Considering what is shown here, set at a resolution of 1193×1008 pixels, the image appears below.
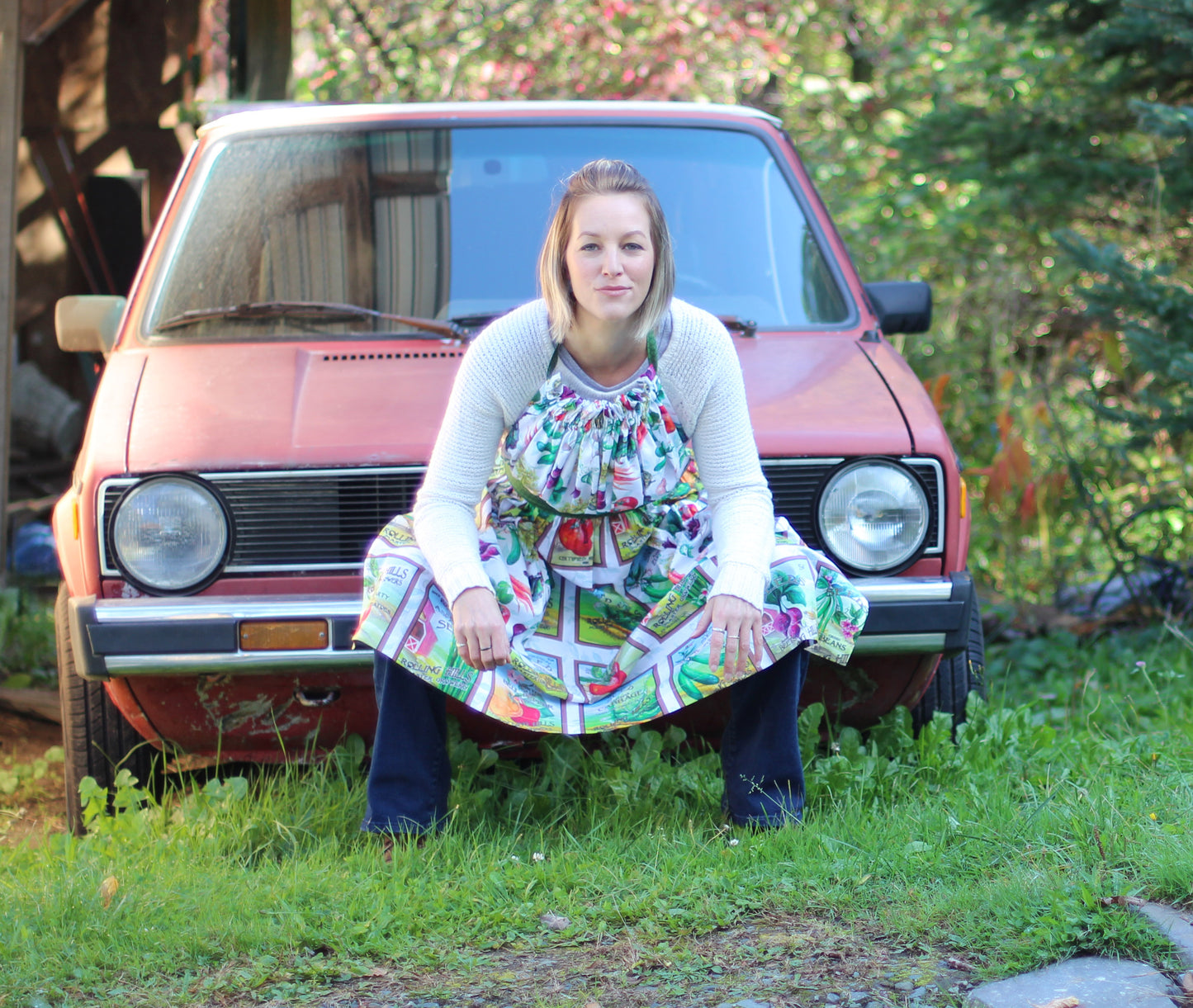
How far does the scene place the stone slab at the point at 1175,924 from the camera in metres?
2.11

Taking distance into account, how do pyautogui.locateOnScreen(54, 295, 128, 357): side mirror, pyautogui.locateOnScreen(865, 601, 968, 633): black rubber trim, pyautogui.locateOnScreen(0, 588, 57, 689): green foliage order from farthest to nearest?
pyautogui.locateOnScreen(0, 588, 57, 689): green foliage → pyautogui.locateOnScreen(54, 295, 128, 357): side mirror → pyautogui.locateOnScreen(865, 601, 968, 633): black rubber trim

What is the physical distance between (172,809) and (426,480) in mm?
1099

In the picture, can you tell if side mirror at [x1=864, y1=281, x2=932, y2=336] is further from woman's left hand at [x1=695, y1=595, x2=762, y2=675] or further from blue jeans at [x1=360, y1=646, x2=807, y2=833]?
woman's left hand at [x1=695, y1=595, x2=762, y2=675]

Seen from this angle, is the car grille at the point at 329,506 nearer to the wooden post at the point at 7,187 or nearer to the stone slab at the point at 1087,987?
the stone slab at the point at 1087,987

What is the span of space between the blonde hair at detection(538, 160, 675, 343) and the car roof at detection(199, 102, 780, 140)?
3.82 feet

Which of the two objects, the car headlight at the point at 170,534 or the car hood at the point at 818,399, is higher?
the car hood at the point at 818,399

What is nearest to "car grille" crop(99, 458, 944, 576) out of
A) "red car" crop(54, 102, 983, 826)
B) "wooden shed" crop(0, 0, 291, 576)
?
"red car" crop(54, 102, 983, 826)

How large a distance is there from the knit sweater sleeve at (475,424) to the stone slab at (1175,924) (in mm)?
1319

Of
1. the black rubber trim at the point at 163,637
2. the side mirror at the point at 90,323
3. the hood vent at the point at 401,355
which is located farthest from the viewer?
the side mirror at the point at 90,323

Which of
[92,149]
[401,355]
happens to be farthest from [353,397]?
[92,149]

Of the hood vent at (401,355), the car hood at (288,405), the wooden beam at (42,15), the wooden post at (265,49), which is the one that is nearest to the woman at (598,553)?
the car hood at (288,405)

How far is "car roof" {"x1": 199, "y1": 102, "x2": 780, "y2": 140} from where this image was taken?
3.55 metres

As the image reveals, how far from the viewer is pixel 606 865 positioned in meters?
2.56

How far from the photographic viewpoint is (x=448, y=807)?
2.80 m
